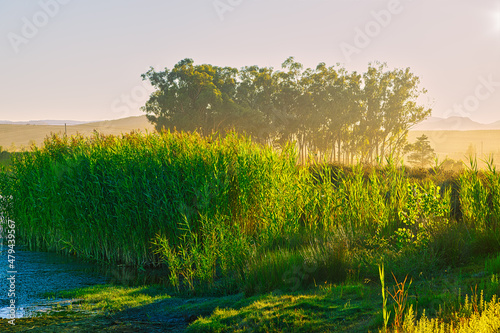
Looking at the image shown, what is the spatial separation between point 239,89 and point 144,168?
40.8 m

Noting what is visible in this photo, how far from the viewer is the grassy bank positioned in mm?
7973

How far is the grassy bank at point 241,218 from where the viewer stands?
26.2ft

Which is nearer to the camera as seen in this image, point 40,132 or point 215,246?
point 215,246

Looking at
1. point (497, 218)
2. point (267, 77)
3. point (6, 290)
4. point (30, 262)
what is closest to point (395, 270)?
point (497, 218)

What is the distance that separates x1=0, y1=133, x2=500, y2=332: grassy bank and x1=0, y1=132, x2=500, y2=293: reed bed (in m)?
0.03

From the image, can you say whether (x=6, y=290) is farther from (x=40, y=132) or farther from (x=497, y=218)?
(x=40, y=132)

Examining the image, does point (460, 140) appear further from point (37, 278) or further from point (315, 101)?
point (37, 278)

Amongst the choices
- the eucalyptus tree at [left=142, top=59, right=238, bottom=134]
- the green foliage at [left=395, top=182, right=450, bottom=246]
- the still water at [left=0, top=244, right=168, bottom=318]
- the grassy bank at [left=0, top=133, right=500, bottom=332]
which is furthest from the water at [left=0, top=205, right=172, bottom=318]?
the eucalyptus tree at [left=142, top=59, right=238, bottom=134]

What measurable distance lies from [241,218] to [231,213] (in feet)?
1.48

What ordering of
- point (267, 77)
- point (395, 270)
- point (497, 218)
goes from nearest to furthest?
point (395, 270) < point (497, 218) < point (267, 77)

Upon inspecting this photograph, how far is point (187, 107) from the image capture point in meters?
46.3

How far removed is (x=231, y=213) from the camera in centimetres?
1112

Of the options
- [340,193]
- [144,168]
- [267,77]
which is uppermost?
[267,77]

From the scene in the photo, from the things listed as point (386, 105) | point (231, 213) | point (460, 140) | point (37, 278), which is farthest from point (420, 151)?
point (460, 140)
